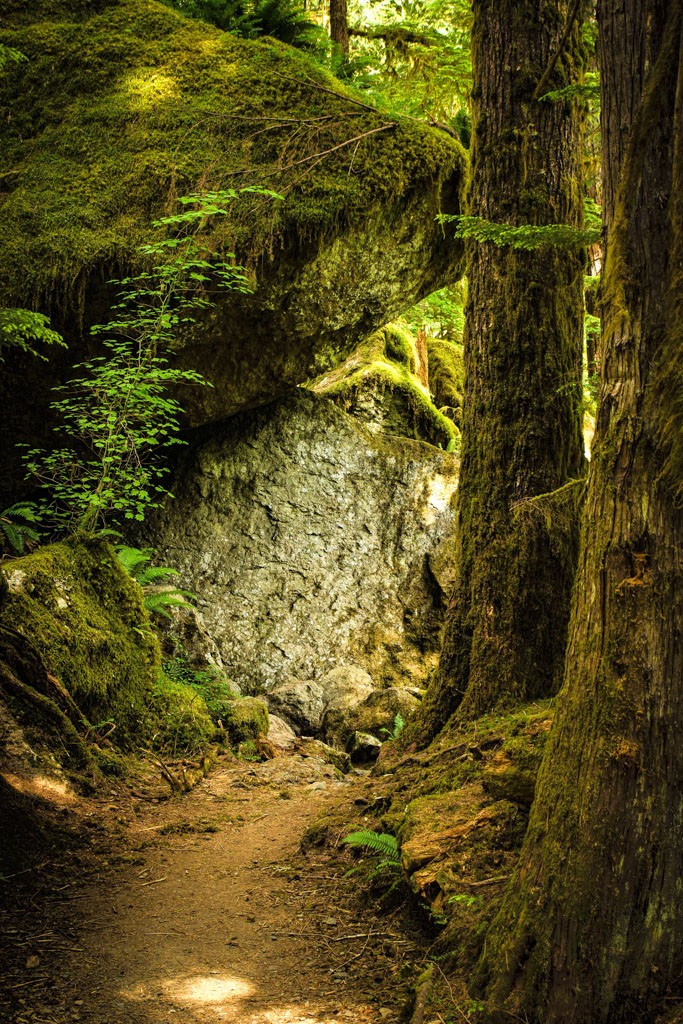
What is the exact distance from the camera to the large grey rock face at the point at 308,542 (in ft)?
31.5

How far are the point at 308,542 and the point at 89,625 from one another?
4.42m

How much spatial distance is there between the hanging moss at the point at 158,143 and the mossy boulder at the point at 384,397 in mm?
3843

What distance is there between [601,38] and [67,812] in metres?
5.09

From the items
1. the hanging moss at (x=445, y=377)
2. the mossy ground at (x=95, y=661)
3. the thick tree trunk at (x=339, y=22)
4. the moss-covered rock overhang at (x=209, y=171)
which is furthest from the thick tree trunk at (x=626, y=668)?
the hanging moss at (x=445, y=377)

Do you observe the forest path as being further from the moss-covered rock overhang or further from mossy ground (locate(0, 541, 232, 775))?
the moss-covered rock overhang

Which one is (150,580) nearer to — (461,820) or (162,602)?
(162,602)

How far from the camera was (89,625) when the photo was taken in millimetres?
6172

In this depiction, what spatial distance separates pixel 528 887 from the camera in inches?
102

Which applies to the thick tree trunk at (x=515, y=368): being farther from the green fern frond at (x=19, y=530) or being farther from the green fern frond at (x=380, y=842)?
the green fern frond at (x=19, y=530)

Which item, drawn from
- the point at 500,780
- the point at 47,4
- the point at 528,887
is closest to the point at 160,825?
the point at 500,780

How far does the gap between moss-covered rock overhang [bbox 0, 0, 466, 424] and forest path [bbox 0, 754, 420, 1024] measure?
5336 mm

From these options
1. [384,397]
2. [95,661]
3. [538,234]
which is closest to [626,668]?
[538,234]

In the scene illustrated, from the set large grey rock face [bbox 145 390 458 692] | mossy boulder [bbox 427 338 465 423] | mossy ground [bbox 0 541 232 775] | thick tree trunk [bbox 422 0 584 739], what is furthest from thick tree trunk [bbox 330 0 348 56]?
mossy ground [bbox 0 541 232 775]

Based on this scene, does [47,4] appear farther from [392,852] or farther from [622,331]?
[392,852]
